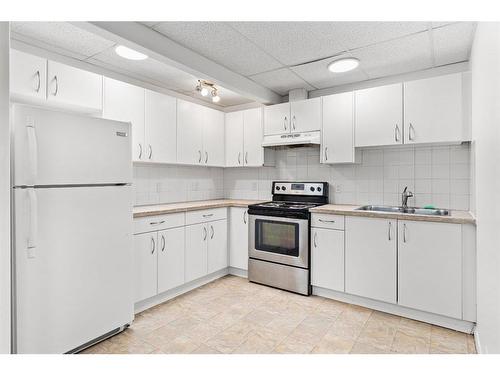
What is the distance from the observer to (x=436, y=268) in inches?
93.2

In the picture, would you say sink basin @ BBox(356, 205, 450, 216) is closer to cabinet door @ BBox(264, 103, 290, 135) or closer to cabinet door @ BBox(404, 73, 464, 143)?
cabinet door @ BBox(404, 73, 464, 143)

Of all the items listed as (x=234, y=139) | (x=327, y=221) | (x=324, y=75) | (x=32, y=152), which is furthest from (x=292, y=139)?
(x=32, y=152)

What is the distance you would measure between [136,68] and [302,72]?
1661 mm

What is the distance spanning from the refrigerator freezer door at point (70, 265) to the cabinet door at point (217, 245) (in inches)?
44.9

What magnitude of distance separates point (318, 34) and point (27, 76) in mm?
2161

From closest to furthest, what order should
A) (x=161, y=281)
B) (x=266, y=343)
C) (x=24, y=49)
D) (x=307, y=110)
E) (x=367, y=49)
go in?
(x=266, y=343)
(x=24, y=49)
(x=367, y=49)
(x=161, y=281)
(x=307, y=110)

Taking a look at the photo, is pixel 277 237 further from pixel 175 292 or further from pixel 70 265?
pixel 70 265

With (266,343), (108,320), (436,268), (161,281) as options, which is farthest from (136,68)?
(436,268)

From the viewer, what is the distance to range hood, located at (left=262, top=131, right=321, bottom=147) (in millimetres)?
3238

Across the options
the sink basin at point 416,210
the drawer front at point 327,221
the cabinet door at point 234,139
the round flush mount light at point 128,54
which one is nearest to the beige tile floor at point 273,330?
the drawer front at point 327,221

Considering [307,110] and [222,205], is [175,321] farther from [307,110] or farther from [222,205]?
[307,110]

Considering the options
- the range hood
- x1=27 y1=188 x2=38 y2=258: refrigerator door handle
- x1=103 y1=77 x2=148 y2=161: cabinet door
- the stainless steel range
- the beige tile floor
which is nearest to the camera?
x1=27 y1=188 x2=38 y2=258: refrigerator door handle

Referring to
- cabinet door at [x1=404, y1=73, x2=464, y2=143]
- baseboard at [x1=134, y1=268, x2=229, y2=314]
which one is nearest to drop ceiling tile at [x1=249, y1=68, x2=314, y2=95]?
cabinet door at [x1=404, y1=73, x2=464, y2=143]

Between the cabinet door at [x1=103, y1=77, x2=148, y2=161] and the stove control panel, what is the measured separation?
1.65m
